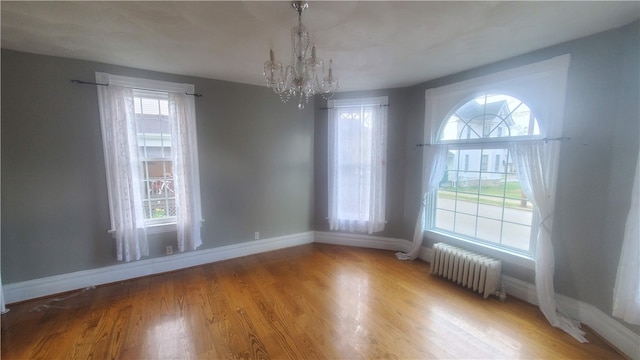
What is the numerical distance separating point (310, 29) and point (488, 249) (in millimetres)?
2914

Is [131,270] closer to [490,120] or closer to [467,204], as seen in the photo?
[467,204]

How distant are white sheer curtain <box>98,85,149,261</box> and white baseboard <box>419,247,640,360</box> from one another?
416 centimetres

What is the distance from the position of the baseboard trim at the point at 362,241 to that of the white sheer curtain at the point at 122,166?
2527 mm

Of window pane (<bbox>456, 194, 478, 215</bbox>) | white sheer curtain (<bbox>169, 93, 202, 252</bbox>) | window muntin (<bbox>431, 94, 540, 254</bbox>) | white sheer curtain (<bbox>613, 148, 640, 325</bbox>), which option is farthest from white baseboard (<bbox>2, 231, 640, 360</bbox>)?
window pane (<bbox>456, 194, 478, 215</bbox>)

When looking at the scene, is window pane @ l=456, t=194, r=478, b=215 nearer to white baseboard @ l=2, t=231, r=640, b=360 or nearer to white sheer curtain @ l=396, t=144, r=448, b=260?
white sheer curtain @ l=396, t=144, r=448, b=260

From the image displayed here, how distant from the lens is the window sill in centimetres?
244

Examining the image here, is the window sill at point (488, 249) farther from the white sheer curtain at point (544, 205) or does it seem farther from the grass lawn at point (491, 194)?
the grass lawn at point (491, 194)

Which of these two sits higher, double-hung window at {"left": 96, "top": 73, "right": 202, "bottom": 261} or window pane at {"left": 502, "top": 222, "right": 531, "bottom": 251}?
double-hung window at {"left": 96, "top": 73, "right": 202, "bottom": 261}

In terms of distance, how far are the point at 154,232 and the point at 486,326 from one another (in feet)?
12.0

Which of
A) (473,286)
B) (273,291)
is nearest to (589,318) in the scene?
(473,286)

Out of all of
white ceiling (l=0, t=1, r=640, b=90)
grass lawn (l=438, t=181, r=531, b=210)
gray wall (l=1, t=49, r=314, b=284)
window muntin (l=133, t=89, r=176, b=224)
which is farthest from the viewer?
window muntin (l=133, t=89, r=176, b=224)

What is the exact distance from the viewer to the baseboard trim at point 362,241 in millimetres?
3713

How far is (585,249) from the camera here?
6.76ft

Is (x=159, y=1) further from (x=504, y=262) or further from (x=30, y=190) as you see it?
(x=504, y=262)
